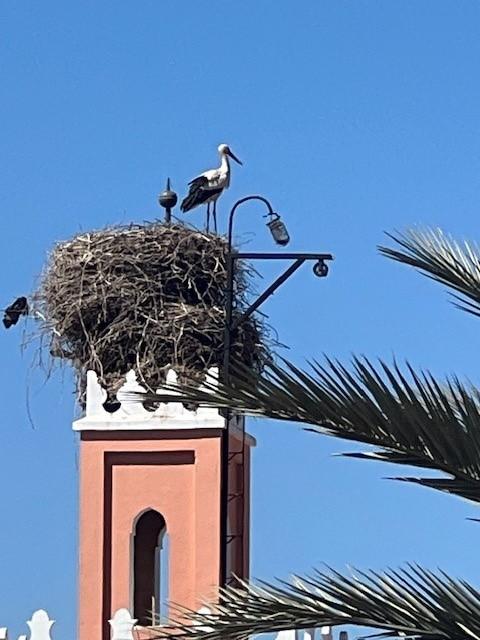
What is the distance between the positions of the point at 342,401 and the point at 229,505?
26.5 ft

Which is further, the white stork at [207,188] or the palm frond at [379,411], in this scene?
the white stork at [207,188]

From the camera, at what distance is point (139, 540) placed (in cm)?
1418

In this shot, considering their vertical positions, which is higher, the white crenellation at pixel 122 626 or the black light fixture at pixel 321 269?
the black light fixture at pixel 321 269

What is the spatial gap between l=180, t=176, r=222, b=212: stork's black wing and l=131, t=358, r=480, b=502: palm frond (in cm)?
808

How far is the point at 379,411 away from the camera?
249 inches

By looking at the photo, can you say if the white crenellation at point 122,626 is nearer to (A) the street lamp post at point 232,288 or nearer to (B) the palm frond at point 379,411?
(A) the street lamp post at point 232,288

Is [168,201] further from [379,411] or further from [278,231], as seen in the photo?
[379,411]

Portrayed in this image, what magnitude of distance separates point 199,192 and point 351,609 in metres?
8.17

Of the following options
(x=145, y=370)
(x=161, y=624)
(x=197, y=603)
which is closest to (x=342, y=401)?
(x=161, y=624)

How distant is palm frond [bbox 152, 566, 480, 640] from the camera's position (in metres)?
6.30

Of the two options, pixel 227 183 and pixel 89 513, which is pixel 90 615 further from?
pixel 227 183

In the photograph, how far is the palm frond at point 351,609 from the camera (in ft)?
20.7

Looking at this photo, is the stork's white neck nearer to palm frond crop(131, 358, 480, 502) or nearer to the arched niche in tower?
the arched niche in tower

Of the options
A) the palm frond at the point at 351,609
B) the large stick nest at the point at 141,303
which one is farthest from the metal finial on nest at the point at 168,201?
the palm frond at the point at 351,609
